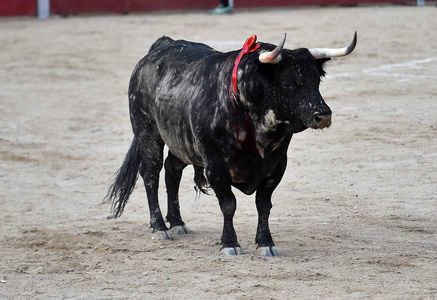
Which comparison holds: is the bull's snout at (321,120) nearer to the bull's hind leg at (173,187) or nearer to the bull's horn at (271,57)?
the bull's horn at (271,57)

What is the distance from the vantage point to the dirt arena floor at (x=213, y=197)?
5.58 meters

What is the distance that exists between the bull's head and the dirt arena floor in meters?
0.99

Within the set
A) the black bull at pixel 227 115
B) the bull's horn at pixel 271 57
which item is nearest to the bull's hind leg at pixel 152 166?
the black bull at pixel 227 115

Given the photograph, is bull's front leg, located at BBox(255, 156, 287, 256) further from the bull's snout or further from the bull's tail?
the bull's tail

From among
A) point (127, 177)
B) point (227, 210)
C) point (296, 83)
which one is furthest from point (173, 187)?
point (296, 83)

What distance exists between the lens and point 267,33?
14633 millimetres

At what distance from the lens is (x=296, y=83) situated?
5.53 m

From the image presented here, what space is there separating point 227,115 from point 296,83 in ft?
1.85

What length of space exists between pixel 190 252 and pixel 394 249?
55.9 inches

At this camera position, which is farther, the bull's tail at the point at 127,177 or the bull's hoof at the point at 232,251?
the bull's tail at the point at 127,177

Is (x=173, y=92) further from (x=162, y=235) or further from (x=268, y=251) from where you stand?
(x=268, y=251)

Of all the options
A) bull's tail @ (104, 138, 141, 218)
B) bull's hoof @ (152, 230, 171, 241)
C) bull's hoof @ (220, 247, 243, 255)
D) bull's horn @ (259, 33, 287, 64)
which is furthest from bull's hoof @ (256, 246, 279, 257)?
bull's tail @ (104, 138, 141, 218)

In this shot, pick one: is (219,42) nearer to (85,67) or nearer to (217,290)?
(85,67)

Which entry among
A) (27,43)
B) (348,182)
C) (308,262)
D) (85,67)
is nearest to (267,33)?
(85,67)
